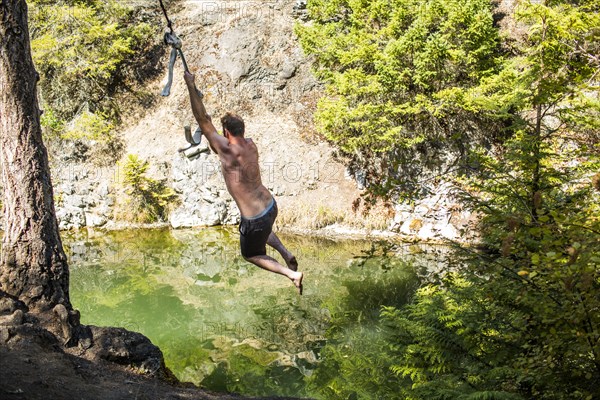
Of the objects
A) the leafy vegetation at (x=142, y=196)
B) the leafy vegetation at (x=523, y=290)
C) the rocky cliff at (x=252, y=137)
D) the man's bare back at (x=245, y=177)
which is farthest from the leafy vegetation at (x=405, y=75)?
the man's bare back at (x=245, y=177)

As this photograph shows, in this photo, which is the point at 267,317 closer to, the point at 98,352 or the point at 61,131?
the point at 98,352

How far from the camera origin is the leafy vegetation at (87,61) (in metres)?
15.7

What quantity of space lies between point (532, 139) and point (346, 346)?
4.01 meters

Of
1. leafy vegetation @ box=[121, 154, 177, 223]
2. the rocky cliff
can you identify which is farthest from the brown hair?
leafy vegetation @ box=[121, 154, 177, 223]

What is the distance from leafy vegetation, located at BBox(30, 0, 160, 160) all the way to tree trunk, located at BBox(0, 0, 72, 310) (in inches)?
432

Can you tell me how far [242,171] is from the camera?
3777 millimetres

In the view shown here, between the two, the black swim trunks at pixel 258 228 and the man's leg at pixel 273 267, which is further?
the man's leg at pixel 273 267

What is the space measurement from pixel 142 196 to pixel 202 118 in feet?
36.7

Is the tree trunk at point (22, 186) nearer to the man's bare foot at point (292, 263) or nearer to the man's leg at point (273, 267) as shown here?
the man's leg at point (273, 267)

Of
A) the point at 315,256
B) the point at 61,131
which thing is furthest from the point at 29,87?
the point at 61,131

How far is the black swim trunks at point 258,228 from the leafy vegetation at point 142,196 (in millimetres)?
10436

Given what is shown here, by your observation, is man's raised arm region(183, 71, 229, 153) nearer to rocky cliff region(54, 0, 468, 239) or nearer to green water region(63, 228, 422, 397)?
green water region(63, 228, 422, 397)

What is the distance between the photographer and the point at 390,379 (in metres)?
5.65

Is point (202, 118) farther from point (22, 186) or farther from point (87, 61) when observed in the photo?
point (87, 61)
